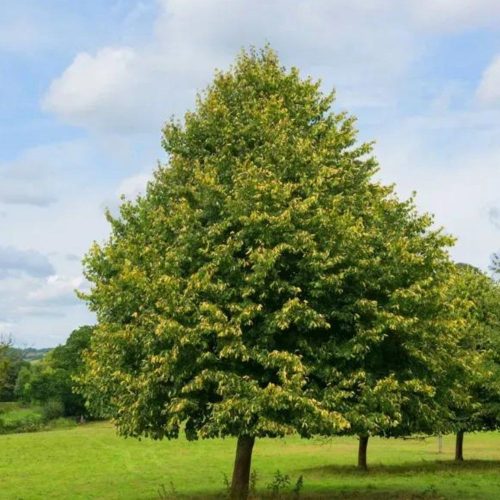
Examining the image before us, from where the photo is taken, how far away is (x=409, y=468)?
49.8m

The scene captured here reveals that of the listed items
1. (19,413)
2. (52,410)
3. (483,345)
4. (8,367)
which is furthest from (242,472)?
(19,413)

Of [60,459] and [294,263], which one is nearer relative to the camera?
[294,263]

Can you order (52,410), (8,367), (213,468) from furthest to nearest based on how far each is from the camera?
1. (52,410)
2. (8,367)
3. (213,468)

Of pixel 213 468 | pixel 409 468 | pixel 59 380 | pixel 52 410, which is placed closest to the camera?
pixel 409 468

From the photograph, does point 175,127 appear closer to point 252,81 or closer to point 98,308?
point 252,81

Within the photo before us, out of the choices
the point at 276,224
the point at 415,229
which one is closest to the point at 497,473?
the point at 415,229

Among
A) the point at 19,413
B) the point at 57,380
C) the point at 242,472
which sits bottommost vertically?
the point at 19,413

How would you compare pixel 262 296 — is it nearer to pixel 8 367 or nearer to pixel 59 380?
pixel 8 367

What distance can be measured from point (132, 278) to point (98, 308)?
5257mm

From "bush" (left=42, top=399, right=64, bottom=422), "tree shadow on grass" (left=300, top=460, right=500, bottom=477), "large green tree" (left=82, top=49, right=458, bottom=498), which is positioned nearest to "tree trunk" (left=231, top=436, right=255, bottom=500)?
"large green tree" (left=82, top=49, right=458, bottom=498)

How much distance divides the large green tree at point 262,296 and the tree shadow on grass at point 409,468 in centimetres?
2063

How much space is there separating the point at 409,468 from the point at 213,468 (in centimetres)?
1542

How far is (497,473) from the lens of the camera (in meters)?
44.7

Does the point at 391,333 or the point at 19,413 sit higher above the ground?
the point at 391,333
